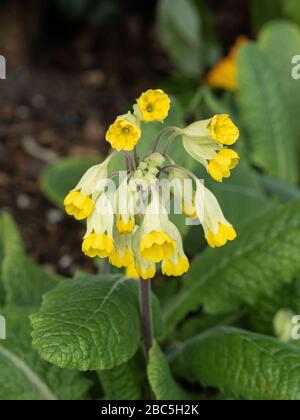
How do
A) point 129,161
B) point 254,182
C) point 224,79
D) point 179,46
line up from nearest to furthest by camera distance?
point 129,161, point 254,182, point 224,79, point 179,46

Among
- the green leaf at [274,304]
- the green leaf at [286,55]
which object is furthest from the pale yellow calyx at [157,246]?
the green leaf at [286,55]

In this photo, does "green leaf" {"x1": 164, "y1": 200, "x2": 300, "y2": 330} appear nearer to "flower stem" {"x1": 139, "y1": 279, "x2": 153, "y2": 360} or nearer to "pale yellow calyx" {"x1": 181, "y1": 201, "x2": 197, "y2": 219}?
"flower stem" {"x1": 139, "y1": 279, "x2": 153, "y2": 360}

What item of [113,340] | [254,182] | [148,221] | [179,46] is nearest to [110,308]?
[113,340]

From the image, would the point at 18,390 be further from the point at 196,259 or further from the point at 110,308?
the point at 196,259

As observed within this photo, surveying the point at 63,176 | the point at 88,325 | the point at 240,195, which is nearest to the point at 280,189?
the point at 240,195

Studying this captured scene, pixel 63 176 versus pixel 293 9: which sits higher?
pixel 293 9

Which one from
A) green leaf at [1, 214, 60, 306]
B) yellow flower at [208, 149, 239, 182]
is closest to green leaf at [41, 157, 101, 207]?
green leaf at [1, 214, 60, 306]

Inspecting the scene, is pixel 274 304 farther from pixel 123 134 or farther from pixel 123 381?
pixel 123 134
